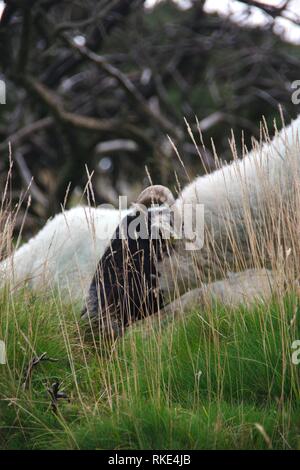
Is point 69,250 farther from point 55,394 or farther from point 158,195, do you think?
point 55,394

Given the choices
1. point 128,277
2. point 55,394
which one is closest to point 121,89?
point 128,277

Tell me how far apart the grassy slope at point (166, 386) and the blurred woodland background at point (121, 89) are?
19.0 ft

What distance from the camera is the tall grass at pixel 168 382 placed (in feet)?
12.1

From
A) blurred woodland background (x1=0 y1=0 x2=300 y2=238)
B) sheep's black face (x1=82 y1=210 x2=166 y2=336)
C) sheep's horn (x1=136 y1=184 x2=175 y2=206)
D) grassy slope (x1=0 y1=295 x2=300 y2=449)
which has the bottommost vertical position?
grassy slope (x1=0 y1=295 x2=300 y2=449)

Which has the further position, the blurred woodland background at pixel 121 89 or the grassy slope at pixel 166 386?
the blurred woodland background at pixel 121 89

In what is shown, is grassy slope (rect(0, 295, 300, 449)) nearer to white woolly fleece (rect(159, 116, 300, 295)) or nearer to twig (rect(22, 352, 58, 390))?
twig (rect(22, 352, 58, 390))

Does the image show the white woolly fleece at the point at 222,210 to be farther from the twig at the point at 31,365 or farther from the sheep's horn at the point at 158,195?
the twig at the point at 31,365

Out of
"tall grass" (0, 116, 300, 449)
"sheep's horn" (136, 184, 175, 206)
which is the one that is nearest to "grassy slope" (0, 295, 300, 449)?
"tall grass" (0, 116, 300, 449)

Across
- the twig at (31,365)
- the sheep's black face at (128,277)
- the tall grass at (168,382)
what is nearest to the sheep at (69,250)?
the sheep's black face at (128,277)

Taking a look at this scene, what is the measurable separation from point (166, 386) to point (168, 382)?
3.4 inches

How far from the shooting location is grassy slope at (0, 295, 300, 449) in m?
3.70

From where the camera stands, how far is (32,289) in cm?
529

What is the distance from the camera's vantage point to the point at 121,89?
12859mm
